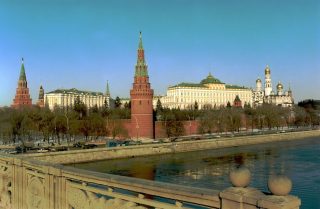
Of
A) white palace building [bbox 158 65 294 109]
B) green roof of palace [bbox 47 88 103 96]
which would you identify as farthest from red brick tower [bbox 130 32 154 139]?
green roof of palace [bbox 47 88 103 96]

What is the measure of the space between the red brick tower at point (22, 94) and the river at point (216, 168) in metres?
40.4

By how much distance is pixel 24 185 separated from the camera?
28.7 ft

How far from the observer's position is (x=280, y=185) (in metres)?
3.83

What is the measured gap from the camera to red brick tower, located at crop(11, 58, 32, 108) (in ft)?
237

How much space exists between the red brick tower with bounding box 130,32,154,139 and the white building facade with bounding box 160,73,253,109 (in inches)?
2173

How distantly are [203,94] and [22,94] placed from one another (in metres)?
58.2

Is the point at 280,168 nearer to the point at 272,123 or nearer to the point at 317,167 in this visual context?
the point at 317,167

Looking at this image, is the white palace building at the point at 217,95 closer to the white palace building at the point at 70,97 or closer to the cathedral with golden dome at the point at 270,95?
the cathedral with golden dome at the point at 270,95

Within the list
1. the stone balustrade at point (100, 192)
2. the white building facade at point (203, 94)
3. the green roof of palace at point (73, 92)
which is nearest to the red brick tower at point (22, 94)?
the green roof of palace at point (73, 92)

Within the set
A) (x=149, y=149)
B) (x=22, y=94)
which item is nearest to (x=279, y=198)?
(x=149, y=149)

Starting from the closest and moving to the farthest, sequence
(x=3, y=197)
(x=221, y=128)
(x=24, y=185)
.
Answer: (x=24, y=185)
(x=3, y=197)
(x=221, y=128)

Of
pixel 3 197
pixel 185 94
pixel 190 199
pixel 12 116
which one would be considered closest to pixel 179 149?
pixel 12 116

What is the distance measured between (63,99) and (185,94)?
33.5 m

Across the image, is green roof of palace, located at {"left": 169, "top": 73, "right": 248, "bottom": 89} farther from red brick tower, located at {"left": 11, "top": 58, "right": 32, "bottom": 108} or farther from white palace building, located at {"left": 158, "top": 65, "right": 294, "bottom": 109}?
red brick tower, located at {"left": 11, "top": 58, "right": 32, "bottom": 108}
